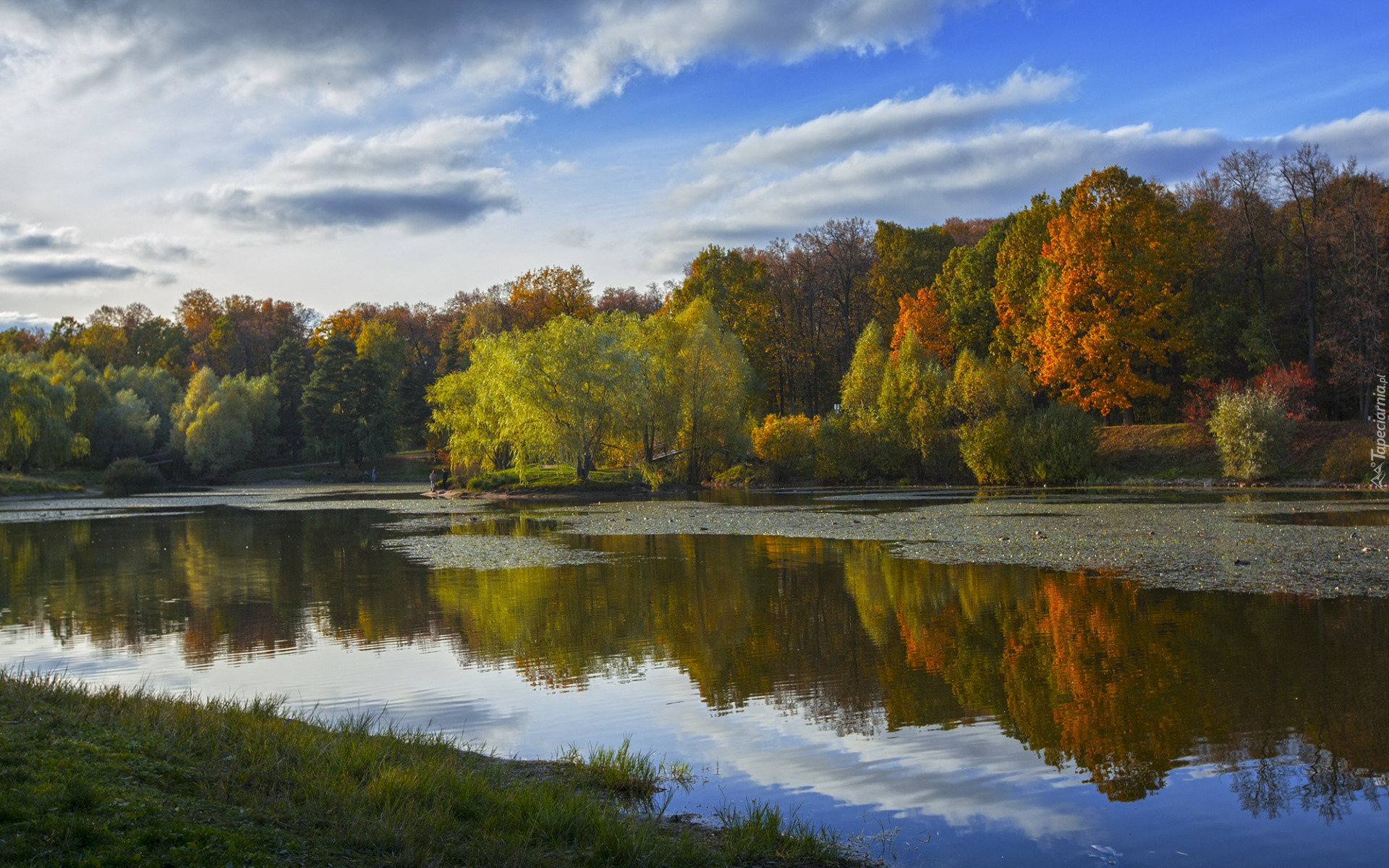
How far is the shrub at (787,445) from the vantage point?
53969 mm

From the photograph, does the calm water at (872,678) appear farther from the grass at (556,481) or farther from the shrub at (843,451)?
the shrub at (843,451)

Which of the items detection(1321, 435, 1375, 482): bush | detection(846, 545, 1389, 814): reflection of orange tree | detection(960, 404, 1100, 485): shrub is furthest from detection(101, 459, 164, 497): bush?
detection(1321, 435, 1375, 482): bush

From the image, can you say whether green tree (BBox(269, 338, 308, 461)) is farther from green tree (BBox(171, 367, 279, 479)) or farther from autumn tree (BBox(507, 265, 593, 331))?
autumn tree (BBox(507, 265, 593, 331))

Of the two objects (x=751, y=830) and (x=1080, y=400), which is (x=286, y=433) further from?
(x=751, y=830)

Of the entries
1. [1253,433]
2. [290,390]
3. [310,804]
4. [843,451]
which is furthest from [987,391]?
[290,390]

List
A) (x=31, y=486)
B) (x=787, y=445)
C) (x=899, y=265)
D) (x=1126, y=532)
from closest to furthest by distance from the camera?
(x=1126, y=532) < (x=787, y=445) < (x=31, y=486) < (x=899, y=265)

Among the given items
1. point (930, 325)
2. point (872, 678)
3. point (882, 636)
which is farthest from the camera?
point (930, 325)

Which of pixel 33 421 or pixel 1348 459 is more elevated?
pixel 33 421

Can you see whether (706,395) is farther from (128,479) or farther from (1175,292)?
(128,479)

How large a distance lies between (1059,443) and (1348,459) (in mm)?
11740

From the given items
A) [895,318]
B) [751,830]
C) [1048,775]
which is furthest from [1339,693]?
[895,318]

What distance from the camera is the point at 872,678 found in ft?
36.0

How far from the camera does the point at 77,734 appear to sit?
697 cm

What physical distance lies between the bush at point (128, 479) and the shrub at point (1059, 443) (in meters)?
60.9
